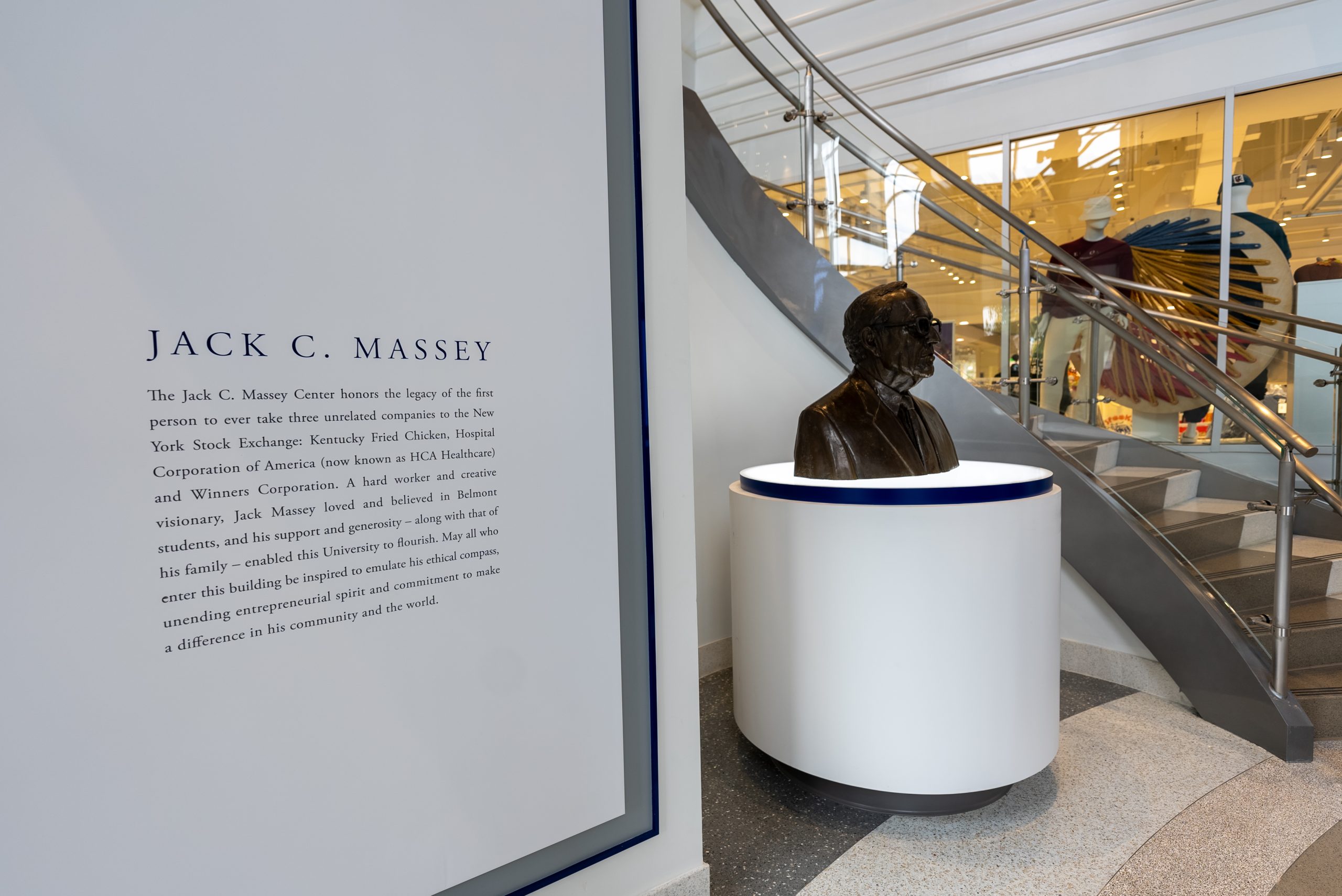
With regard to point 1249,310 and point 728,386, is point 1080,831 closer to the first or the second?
point 728,386

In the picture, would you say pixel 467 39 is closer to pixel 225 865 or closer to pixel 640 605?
pixel 640 605

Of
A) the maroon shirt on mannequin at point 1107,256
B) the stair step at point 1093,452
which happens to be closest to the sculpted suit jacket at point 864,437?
the stair step at point 1093,452

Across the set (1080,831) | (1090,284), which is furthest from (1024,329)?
(1080,831)

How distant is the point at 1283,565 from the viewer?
308cm

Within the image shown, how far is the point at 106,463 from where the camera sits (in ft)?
3.76

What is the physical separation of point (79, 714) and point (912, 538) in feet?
6.75

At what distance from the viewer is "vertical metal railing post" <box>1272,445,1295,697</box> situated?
3.02 metres

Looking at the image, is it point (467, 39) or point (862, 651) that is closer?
point (467, 39)

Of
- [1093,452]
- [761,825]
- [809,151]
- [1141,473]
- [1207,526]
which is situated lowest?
[761,825]

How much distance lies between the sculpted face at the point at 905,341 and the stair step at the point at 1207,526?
171 centimetres

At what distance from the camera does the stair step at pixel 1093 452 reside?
12.4 feet

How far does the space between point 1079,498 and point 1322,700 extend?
1.20m

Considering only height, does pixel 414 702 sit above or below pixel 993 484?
below

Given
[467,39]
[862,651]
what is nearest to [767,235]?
[862,651]
